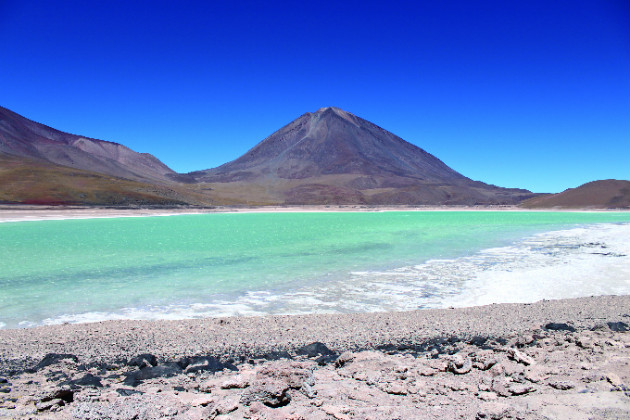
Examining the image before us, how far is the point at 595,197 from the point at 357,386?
97481mm

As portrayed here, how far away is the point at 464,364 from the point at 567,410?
3.49 feet

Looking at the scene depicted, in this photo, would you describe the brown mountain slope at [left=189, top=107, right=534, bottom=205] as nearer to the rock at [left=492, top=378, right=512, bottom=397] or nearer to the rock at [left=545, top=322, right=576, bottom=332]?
the rock at [left=545, top=322, right=576, bottom=332]

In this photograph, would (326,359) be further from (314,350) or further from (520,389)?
(520,389)

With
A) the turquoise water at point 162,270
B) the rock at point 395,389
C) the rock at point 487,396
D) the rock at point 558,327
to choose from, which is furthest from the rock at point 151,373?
the rock at point 558,327

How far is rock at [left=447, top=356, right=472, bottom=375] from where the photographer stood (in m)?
3.96

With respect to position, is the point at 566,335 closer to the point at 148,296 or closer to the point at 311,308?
the point at 311,308

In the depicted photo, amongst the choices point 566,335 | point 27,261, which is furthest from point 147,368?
point 27,261

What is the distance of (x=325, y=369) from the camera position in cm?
429

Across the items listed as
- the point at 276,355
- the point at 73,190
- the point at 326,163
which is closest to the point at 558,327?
the point at 276,355

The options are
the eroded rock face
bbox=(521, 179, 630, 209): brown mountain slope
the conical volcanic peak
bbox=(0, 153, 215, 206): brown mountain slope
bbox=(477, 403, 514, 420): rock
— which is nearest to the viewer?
bbox=(477, 403, 514, 420): rock

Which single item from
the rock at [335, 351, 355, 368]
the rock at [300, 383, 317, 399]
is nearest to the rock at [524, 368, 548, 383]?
the rock at [335, 351, 355, 368]

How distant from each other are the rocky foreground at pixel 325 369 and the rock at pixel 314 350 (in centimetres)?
2

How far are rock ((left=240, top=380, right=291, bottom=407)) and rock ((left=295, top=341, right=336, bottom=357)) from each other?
4.60 ft

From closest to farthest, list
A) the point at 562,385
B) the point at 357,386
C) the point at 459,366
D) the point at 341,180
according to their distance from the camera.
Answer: the point at 562,385 → the point at 357,386 → the point at 459,366 → the point at 341,180
